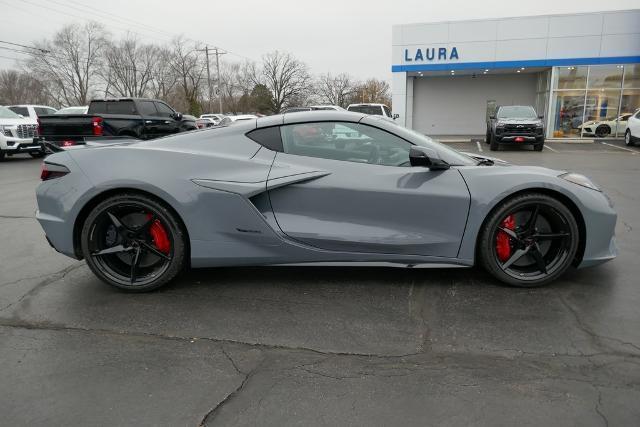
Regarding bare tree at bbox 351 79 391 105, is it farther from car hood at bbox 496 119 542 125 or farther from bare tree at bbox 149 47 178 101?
car hood at bbox 496 119 542 125

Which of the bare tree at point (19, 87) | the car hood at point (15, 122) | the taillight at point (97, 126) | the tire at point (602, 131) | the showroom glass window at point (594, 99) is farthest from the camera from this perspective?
the bare tree at point (19, 87)

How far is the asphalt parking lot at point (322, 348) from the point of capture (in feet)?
Answer: 7.21

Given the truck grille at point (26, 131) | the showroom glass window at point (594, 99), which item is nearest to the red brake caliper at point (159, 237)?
the truck grille at point (26, 131)

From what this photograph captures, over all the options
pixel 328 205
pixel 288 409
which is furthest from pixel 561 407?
pixel 328 205

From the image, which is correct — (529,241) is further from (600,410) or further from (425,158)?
(600,410)

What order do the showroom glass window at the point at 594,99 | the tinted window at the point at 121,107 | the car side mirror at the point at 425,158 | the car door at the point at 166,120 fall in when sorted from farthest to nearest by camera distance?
the showroom glass window at the point at 594,99, the car door at the point at 166,120, the tinted window at the point at 121,107, the car side mirror at the point at 425,158

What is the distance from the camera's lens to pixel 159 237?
3.70 meters

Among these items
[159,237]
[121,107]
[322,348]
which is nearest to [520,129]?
[121,107]

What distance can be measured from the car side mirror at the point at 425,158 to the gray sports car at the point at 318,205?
10 millimetres

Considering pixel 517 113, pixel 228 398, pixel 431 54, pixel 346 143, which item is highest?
pixel 431 54

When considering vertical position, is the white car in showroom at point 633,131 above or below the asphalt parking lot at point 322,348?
above

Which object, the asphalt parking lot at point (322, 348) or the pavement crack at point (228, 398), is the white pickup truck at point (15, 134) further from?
the pavement crack at point (228, 398)

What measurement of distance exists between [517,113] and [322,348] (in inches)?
661

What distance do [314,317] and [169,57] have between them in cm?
8194
